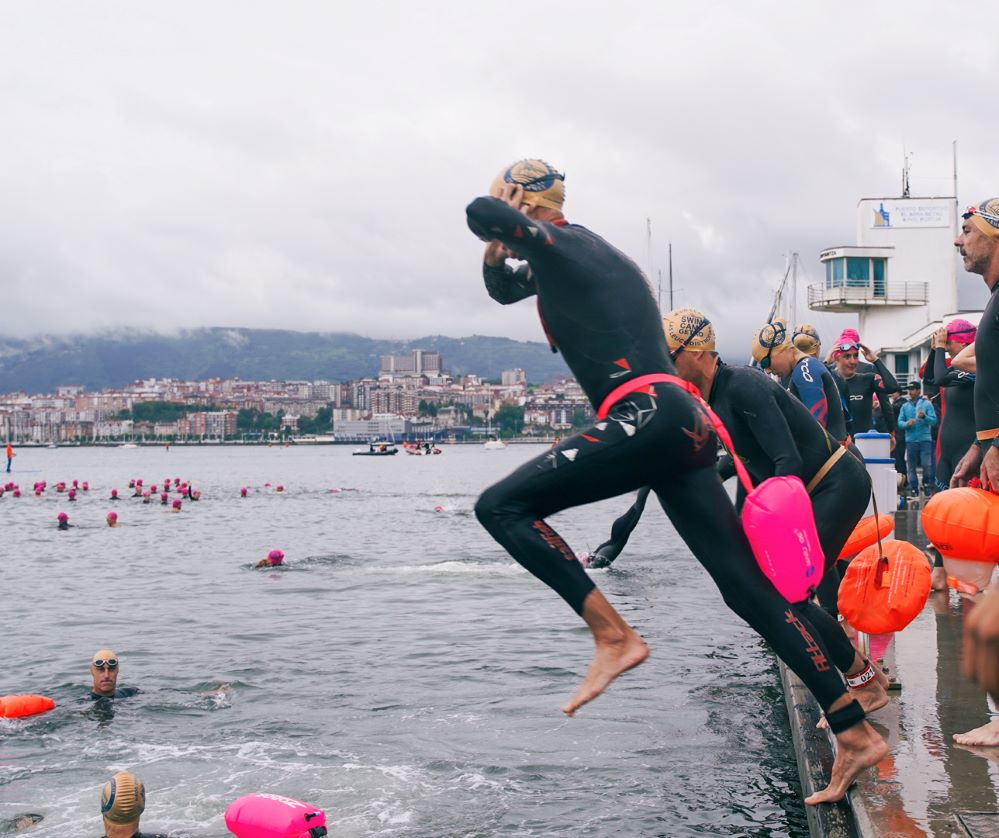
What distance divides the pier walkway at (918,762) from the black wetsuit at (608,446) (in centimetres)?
94

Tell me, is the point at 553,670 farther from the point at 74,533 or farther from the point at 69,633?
the point at 74,533

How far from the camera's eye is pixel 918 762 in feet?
20.0

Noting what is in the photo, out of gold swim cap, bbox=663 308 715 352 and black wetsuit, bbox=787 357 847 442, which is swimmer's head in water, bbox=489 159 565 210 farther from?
black wetsuit, bbox=787 357 847 442

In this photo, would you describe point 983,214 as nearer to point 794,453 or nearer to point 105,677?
point 794,453

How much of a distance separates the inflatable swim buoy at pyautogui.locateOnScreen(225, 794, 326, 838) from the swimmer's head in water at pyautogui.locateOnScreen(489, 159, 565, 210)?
5.15 meters

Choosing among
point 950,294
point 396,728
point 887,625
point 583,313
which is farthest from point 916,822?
point 950,294

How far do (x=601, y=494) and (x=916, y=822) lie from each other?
7.34 feet

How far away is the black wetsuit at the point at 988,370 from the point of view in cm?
582

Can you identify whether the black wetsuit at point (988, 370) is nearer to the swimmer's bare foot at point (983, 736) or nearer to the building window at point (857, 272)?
the swimmer's bare foot at point (983, 736)

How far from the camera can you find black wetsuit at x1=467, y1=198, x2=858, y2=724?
15.3 feet

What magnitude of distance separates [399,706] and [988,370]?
9.41m

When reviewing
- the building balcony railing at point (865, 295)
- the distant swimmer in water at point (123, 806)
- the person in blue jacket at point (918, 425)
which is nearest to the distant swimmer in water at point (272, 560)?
the person in blue jacket at point (918, 425)

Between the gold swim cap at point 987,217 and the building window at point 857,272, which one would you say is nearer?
the gold swim cap at point 987,217

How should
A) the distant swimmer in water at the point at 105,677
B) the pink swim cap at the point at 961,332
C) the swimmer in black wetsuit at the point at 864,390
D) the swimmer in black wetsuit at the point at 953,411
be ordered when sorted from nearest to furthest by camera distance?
1. the pink swim cap at the point at 961,332
2. the swimmer in black wetsuit at the point at 953,411
3. the distant swimmer in water at the point at 105,677
4. the swimmer in black wetsuit at the point at 864,390
